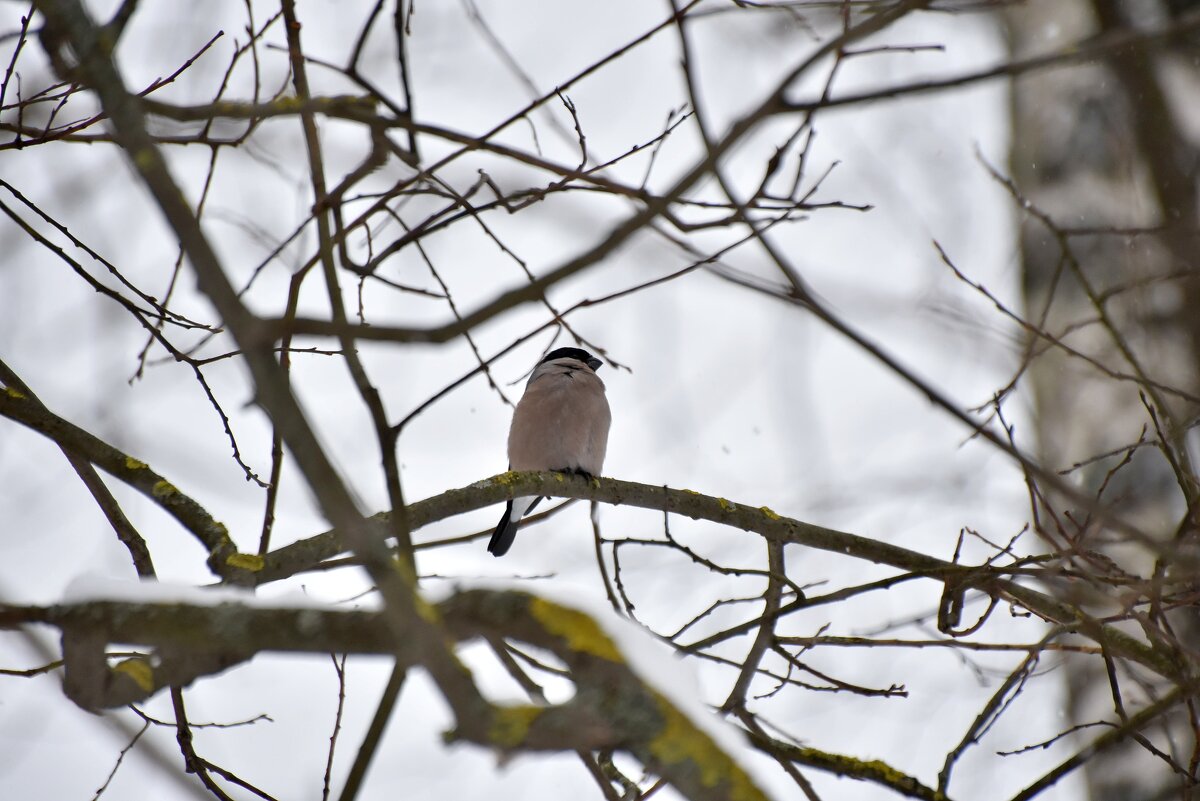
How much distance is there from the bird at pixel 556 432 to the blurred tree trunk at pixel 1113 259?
1.87 meters

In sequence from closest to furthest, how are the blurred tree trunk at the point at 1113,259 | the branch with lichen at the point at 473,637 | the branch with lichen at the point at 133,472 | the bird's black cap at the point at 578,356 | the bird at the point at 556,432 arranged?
the branch with lichen at the point at 473,637
the branch with lichen at the point at 133,472
the blurred tree trunk at the point at 1113,259
the bird at the point at 556,432
the bird's black cap at the point at 578,356

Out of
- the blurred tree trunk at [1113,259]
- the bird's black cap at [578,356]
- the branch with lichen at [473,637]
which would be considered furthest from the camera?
the bird's black cap at [578,356]

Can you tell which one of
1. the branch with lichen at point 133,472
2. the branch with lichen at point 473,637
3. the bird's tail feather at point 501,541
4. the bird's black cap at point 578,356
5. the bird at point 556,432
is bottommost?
the branch with lichen at point 473,637

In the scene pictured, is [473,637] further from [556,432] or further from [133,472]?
[556,432]

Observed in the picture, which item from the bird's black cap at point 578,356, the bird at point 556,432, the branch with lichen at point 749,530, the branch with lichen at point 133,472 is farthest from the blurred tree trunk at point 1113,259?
the branch with lichen at point 133,472

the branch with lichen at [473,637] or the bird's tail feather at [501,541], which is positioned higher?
the bird's tail feather at [501,541]

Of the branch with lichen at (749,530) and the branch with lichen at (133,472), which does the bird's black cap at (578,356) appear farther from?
the branch with lichen at (133,472)

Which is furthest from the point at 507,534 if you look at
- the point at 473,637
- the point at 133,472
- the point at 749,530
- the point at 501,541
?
the point at 473,637

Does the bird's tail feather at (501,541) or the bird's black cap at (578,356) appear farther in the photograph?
the bird's black cap at (578,356)

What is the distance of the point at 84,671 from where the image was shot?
1359mm

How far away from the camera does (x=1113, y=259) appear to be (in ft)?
13.1

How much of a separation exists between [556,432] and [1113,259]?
2.36 meters

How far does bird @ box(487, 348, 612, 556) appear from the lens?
4637mm

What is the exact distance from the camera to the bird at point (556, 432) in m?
4.64
